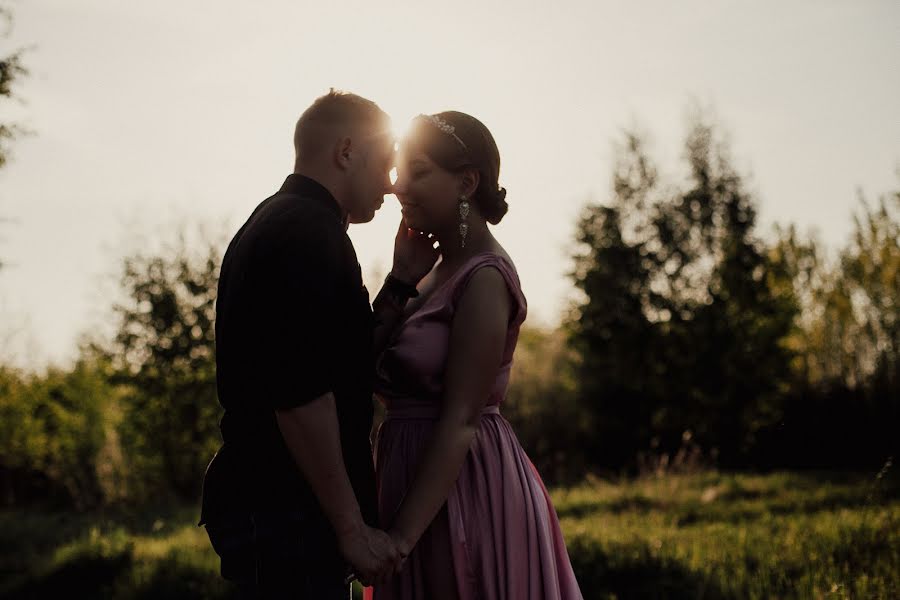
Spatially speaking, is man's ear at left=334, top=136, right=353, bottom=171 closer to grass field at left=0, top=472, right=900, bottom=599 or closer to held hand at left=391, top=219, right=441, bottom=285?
held hand at left=391, top=219, right=441, bottom=285

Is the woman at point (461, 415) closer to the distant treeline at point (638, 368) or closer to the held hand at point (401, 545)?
the held hand at point (401, 545)

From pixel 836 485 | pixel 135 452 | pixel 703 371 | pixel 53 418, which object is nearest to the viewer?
pixel 836 485

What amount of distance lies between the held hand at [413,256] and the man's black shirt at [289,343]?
685 millimetres

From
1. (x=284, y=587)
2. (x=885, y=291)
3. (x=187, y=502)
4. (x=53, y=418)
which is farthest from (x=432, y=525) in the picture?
(x=885, y=291)

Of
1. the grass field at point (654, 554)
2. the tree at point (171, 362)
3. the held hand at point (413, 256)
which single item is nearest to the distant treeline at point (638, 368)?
the tree at point (171, 362)

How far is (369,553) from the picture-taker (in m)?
2.37

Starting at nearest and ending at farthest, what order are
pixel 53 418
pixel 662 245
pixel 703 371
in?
pixel 53 418, pixel 703 371, pixel 662 245

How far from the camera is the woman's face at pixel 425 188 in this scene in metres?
2.85

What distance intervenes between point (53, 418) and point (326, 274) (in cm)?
1867

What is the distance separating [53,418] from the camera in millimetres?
18859

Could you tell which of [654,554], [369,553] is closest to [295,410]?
[369,553]

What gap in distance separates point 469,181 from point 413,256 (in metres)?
0.40

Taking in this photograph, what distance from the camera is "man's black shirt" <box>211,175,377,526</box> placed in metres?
2.25

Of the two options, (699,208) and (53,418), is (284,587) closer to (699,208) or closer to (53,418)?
(53,418)
